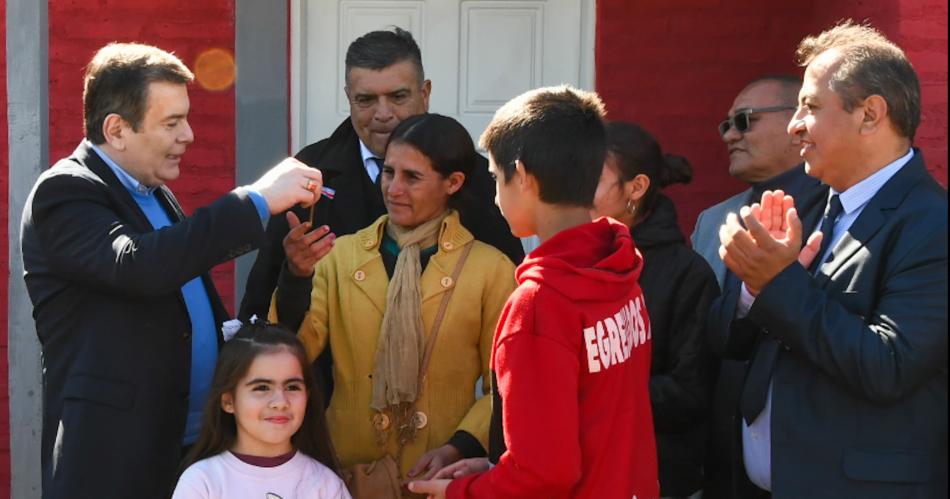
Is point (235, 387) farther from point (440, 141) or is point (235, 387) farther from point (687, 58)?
point (687, 58)

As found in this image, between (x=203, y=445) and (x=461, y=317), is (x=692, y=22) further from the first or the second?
(x=203, y=445)

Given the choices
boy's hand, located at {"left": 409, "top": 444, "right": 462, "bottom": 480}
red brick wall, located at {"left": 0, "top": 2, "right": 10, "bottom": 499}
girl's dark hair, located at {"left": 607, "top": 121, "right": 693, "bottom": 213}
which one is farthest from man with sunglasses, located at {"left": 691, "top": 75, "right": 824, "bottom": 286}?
red brick wall, located at {"left": 0, "top": 2, "right": 10, "bottom": 499}

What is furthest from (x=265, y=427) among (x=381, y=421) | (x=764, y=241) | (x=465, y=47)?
(x=465, y=47)

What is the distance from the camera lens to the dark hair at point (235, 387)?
3408 mm

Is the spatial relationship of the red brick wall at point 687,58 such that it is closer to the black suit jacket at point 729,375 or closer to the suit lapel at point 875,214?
the black suit jacket at point 729,375

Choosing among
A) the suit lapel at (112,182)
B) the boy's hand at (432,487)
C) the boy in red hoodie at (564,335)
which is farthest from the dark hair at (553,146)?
the suit lapel at (112,182)

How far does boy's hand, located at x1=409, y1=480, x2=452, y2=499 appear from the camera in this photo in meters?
2.89

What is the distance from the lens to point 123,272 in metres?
3.16

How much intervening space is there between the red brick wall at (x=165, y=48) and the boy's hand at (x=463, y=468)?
2.92 metres

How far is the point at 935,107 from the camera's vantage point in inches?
189

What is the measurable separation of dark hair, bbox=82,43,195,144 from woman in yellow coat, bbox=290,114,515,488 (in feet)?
2.18

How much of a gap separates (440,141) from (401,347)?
0.61m

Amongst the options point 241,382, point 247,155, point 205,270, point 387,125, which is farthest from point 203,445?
point 247,155

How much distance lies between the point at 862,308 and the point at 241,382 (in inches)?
62.8
